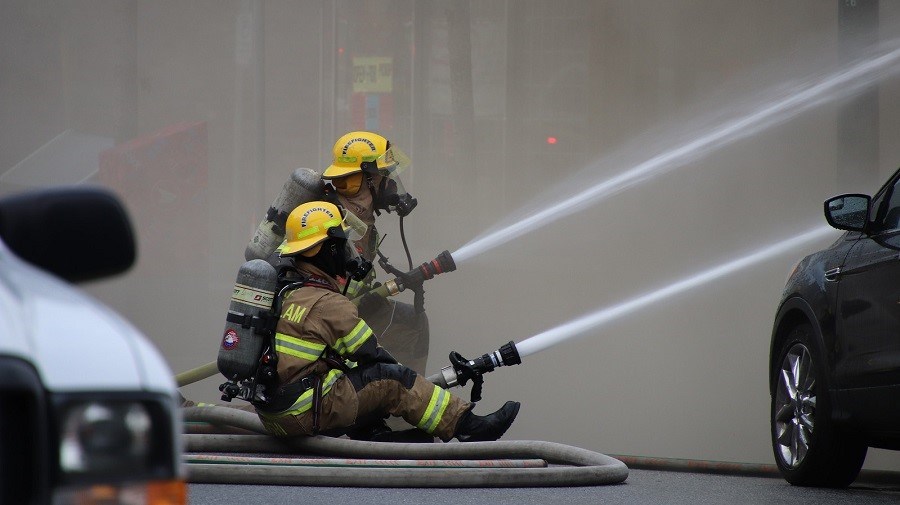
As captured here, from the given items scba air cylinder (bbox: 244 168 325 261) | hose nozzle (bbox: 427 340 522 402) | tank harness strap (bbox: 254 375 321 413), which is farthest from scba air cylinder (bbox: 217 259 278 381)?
scba air cylinder (bbox: 244 168 325 261)

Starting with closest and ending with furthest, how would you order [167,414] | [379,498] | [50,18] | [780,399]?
[167,414] < [379,498] < [780,399] < [50,18]

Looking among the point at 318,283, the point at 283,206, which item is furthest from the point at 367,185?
the point at 318,283

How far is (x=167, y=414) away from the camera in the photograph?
170 centimetres

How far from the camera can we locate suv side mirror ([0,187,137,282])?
196cm

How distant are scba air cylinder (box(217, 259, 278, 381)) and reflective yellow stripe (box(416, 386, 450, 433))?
84 centimetres

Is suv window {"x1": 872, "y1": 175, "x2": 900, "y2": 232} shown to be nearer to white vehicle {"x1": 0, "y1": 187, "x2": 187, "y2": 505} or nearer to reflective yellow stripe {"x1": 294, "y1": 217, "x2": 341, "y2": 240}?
reflective yellow stripe {"x1": 294, "y1": 217, "x2": 341, "y2": 240}

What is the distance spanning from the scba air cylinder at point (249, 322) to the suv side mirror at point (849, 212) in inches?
90.2

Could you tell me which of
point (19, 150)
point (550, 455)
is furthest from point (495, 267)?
point (550, 455)

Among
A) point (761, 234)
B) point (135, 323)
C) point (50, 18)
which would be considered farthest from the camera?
point (50, 18)

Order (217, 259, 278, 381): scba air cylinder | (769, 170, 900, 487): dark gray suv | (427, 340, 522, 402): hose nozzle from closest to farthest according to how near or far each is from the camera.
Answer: (769, 170, 900, 487): dark gray suv → (217, 259, 278, 381): scba air cylinder → (427, 340, 522, 402): hose nozzle

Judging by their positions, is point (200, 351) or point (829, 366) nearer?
point (829, 366)

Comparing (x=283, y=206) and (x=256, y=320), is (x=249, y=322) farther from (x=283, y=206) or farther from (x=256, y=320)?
(x=283, y=206)

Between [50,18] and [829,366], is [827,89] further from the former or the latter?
[50,18]

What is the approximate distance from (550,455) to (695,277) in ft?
18.7
